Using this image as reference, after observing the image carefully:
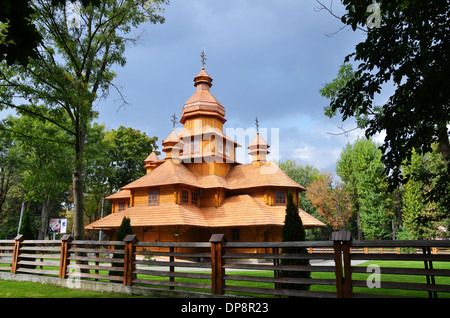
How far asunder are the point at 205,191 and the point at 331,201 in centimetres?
2351

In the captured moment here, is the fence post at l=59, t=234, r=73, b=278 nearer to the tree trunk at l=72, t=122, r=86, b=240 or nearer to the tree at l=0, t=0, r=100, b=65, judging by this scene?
the tree trunk at l=72, t=122, r=86, b=240

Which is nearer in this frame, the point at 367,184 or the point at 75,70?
the point at 75,70

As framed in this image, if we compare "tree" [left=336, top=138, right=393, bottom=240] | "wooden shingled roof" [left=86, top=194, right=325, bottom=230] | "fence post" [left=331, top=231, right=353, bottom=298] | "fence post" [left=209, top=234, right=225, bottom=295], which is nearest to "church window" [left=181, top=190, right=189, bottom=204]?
"wooden shingled roof" [left=86, top=194, right=325, bottom=230]

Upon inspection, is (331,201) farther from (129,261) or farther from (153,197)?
(129,261)

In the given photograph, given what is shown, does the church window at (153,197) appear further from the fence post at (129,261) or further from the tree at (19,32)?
the tree at (19,32)

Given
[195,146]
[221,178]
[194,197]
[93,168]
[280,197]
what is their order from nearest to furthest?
1. [280,197]
2. [194,197]
3. [221,178]
4. [195,146]
5. [93,168]

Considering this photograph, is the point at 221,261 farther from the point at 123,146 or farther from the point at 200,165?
the point at 123,146

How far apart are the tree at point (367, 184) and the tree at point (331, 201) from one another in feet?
5.84

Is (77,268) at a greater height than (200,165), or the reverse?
(200,165)

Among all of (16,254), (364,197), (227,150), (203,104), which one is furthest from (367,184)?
(16,254)

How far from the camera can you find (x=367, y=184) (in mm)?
41094
